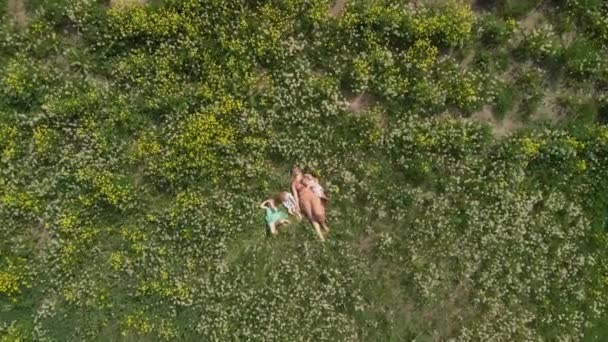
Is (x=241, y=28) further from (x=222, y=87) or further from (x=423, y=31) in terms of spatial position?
(x=423, y=31)

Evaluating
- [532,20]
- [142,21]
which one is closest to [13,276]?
[142,21]

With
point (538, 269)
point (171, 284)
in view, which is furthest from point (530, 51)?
point (171, 284)

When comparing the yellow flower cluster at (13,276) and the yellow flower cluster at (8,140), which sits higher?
the yellow flower cluster at (8,140)

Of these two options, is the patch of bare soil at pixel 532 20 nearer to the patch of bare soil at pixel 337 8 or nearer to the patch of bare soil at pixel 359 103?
the patch of bare soil at pixel 359 103

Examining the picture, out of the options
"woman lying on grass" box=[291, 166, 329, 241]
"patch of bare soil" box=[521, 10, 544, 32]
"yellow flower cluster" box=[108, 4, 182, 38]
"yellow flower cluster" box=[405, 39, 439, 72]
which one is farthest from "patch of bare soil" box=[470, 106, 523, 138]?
"yellow flower cluster" box=[108, 4, 182, 38]

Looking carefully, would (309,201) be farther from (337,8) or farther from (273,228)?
(337,8)

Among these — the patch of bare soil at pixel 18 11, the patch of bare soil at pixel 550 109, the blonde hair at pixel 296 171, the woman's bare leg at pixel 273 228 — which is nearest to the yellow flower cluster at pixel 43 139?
the patch of bare soil at pixel 18 11
